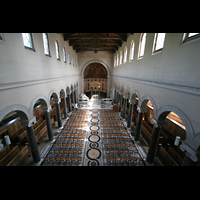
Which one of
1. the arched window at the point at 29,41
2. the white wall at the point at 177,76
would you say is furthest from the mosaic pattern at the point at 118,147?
the arched window at the point at 29,41

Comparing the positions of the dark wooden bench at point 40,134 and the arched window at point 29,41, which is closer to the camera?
the arched window at point 29,41

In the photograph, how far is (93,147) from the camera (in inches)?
341

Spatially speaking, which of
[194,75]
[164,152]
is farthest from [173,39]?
[164,152]

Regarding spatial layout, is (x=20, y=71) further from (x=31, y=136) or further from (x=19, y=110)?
(x=31, y=136)

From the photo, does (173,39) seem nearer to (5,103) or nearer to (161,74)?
(161,74)

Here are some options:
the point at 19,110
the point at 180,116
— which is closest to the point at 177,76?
the point at 180,116

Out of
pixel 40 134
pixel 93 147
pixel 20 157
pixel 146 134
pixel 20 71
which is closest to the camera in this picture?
pixel 20 71

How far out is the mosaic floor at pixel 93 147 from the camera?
7.18 metres

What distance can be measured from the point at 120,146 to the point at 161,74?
630 cm

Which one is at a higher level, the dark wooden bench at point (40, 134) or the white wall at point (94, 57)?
the white wall at point (94, 57)

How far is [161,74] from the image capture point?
223 inches

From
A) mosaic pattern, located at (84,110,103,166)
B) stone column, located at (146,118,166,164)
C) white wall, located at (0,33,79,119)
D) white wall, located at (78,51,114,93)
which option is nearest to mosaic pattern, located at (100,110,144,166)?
mosaic pattern, located at (84,110,103,166)

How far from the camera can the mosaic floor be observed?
718cm

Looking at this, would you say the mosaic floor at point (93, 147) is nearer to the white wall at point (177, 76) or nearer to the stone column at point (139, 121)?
the stone column at point (139, 121)
